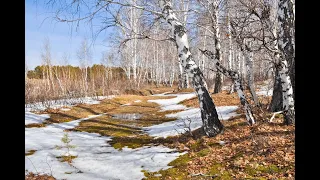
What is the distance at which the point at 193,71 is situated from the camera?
6.54 m

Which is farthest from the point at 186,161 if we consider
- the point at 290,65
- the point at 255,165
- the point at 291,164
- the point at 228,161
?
the point at 290,65

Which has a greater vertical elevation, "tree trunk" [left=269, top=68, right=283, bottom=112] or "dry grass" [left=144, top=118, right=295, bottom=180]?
"tree trunk" [left=269, top=68, right=283, bottom=112]

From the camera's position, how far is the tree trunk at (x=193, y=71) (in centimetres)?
641

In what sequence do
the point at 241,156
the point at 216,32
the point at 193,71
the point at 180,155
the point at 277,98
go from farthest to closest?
the point at 216,32 < the point at 277,98 < the point at 193,71 < the point at 180,155 < the point at 241,156

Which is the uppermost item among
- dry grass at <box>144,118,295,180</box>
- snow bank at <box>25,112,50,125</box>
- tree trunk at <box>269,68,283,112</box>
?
tree trunk at <box>269,68,283,112</box>

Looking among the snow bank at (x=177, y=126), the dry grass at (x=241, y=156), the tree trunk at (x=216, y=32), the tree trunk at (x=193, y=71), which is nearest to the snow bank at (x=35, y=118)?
the snow bank at (x=177, y=126)

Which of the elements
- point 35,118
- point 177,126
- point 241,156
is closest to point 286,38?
point 241,156

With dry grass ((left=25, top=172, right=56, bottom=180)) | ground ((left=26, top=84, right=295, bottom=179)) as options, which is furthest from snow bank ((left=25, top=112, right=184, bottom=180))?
dry grass ((left=25, top=172, right=56, bottom=180))

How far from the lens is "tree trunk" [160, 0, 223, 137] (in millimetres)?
6406

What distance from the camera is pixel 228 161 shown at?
4910 mm

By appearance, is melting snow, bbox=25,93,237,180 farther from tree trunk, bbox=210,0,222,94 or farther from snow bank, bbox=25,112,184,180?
tree trunk, bbox=210,0,222,94

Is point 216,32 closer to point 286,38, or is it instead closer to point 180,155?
point 286,38

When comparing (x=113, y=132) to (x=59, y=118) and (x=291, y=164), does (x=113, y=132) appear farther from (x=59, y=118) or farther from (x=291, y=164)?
(x=291, y=164)
